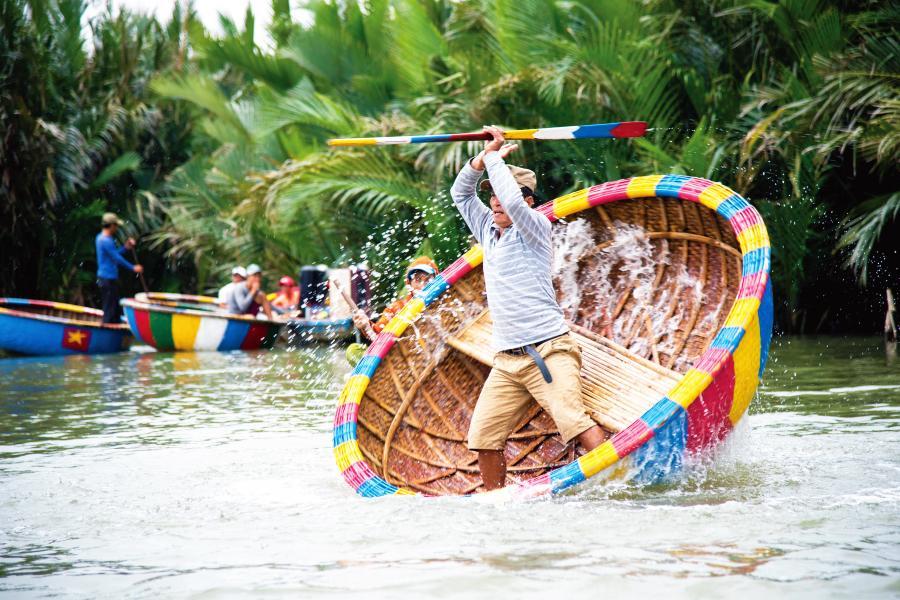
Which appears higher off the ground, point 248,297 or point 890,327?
point 248,297

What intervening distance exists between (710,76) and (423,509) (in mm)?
9513

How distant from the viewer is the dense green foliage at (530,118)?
11391 millimetres

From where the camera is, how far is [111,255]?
620 inches

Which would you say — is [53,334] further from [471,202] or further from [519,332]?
[519,332]

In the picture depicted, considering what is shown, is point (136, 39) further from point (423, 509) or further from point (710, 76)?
point (423, 509)

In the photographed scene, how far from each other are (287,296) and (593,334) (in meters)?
10.6

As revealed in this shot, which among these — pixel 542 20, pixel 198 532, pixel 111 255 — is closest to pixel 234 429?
pixel 198 532

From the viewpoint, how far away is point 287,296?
53.6 ft

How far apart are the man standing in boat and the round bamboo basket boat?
369mm

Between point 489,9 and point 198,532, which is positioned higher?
point 489,9

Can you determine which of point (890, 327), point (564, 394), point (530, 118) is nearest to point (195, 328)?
point (530, 118)

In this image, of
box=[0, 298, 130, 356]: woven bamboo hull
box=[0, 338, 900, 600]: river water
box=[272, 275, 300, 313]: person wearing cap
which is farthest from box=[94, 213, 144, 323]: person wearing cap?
box=[0, 338, 900, 600]: river water

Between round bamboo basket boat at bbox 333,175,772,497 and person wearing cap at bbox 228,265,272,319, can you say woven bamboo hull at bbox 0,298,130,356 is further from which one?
round bamboo basket boat at bbox 333,175,772,497

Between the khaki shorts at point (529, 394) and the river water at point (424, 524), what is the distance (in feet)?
1.07
